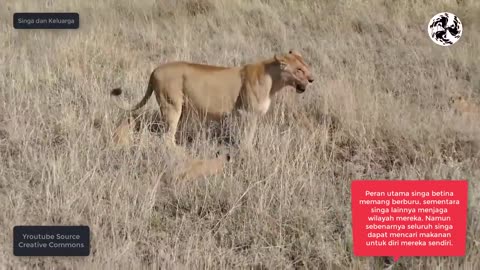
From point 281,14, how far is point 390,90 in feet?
10.3

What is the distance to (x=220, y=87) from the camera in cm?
578

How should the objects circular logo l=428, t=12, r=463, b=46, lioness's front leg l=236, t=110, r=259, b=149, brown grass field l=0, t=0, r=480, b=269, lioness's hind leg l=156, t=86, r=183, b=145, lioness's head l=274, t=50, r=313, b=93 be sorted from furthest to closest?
circular logo l=428, t=12, r=463, b=46, lioness's head l=274, t=50, r=313, b=93, lioness's hind leg l=156, t=86, r=183, b=145, lioness's front leg l=236, t=110, r=259, b=149, brown grass field l=0, t=0, r=480, b=269

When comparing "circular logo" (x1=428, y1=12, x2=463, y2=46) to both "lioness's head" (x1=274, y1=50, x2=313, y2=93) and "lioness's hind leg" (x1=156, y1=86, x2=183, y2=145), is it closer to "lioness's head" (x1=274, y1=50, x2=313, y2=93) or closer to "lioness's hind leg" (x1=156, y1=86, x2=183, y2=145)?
"lioness's head" (x1=274, y1=50, x2=313, y2=93)

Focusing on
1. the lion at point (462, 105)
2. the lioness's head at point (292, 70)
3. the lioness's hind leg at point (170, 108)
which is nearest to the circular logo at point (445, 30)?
the lion at point (462, 105)

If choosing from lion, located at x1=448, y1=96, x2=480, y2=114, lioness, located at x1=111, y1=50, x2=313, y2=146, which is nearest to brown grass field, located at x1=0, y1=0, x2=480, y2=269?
lion, located at x1=448, y1=96, x2=480, y2=114

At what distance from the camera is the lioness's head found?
589cm

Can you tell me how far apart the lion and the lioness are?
134cm

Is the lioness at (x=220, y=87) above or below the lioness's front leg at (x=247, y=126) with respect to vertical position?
above

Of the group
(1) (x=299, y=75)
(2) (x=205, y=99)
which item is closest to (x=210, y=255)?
(2) (x=205, y=99)

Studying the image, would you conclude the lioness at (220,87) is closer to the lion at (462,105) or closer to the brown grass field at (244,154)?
the brown grass field at (244,154)

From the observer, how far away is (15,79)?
20.6ft

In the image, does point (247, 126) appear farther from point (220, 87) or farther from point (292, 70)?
point (292, 70)

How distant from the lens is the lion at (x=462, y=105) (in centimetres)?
596

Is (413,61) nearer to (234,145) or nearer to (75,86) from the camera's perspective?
(234,145)
